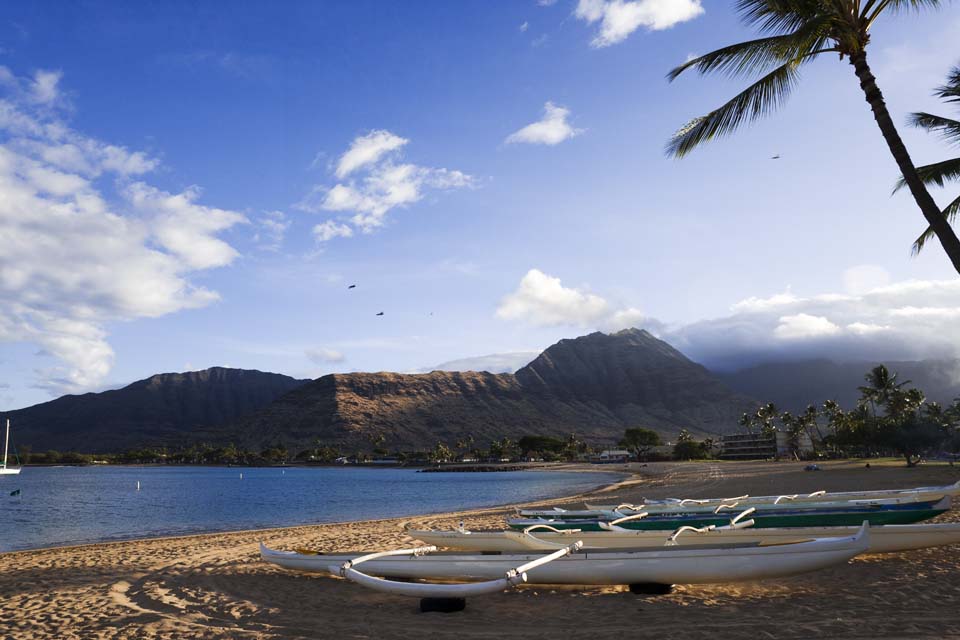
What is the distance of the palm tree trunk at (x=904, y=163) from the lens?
868cm

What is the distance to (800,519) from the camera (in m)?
11.6

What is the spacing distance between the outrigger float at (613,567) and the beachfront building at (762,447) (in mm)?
117458

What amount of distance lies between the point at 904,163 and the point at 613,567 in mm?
7431

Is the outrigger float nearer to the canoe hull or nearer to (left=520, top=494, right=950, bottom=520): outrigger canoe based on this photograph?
the canoe hull

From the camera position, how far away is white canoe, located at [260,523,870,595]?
7.97 meters

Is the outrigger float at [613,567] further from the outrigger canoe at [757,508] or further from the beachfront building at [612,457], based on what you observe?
the beachfront building at [612,457]

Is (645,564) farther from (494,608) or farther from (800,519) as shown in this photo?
(800,519)

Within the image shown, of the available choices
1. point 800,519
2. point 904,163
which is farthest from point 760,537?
point 904,163

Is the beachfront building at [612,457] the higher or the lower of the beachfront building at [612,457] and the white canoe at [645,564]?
the lower

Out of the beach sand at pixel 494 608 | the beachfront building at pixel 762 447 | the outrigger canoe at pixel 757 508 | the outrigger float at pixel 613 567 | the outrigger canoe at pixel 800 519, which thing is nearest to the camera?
the beach sand at pixel 494 608

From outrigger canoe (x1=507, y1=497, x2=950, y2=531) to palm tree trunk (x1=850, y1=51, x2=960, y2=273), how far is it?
5.25 metres

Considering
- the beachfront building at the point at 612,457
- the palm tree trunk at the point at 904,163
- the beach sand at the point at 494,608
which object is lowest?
the beachfront building at the point at 612,457

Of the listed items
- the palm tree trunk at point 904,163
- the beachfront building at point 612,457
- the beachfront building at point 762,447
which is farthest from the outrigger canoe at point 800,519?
the beachfront building at point 612,457

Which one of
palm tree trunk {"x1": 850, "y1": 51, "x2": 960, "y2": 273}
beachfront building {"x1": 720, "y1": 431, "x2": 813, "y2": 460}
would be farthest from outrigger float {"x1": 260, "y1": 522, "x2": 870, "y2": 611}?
beachfront building {"x1": 720, "y1": 431, "x2": 813, "y2": 460}
